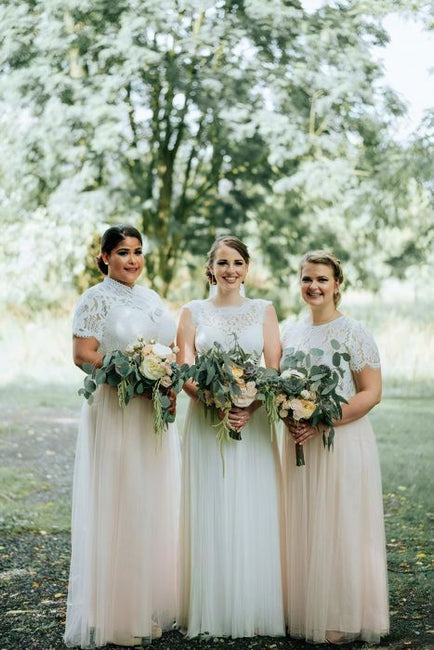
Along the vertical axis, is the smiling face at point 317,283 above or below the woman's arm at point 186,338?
above

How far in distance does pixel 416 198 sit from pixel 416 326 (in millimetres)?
1487

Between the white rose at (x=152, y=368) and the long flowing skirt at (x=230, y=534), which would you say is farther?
the long flowing skirt at (x=230, y=534)

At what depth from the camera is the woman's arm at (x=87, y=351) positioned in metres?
3.39

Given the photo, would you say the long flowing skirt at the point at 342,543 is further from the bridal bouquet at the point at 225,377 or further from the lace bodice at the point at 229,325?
the lace bodice at the point at 229,325

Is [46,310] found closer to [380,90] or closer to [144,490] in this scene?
[380,90]

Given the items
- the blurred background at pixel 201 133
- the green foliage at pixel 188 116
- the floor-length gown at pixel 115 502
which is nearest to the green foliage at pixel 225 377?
the floor-length gown at pixel 115 502

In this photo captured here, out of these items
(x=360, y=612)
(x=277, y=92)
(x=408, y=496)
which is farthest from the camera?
(x=277, y=92)

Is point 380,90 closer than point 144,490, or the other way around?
point 144,490

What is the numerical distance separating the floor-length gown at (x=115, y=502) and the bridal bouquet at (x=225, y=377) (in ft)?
1.03

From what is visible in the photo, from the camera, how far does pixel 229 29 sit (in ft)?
31.0

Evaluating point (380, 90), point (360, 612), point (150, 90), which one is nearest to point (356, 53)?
point (380, 90)

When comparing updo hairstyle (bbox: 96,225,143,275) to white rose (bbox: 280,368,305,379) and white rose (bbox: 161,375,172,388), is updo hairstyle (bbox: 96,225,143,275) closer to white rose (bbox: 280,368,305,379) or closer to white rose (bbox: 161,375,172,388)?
white rose (bbox: 161,375,172,388)

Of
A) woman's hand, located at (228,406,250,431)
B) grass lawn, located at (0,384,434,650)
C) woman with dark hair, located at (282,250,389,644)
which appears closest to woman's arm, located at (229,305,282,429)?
woman with dark hair, located at (282,250,389,644)

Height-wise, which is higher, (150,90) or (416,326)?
(150,90)
